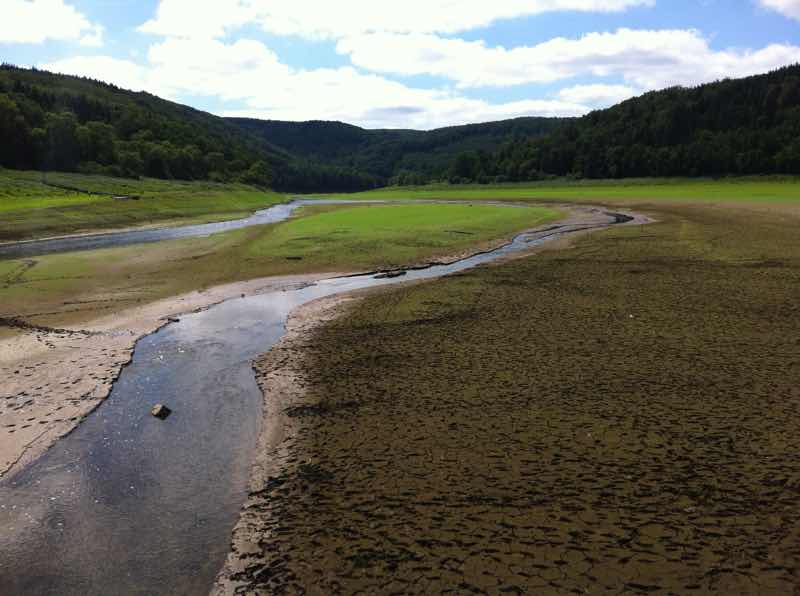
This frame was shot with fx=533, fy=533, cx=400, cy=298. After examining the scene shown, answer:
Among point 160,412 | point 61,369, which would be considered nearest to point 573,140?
point 61,369

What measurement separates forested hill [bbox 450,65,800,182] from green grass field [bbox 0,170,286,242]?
104217mm

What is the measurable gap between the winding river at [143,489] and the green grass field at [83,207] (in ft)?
137

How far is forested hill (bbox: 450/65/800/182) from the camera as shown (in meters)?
124

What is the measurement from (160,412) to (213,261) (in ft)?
68.4

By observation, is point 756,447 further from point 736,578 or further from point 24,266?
point 24,266

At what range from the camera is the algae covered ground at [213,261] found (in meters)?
22.1

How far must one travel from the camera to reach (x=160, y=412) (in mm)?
11602

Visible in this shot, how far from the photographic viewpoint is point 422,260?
101ft

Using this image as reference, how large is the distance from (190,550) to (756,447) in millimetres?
9126

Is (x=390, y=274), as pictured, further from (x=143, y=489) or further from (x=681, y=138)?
(x=681, y=138)

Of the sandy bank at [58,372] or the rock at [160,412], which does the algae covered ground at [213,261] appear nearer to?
the sandy bank at [58,372]

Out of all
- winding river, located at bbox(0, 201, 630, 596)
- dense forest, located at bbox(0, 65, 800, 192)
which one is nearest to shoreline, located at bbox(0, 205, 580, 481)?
winding river, located at bbox(0, 201, 630, 596)

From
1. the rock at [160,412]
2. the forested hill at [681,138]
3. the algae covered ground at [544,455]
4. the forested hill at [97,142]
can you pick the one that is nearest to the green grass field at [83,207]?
the forested hill at [97,142]

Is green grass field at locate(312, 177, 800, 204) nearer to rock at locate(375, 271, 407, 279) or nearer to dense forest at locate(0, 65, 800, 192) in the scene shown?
dense forest at locate(0, 65, 800, 192)
